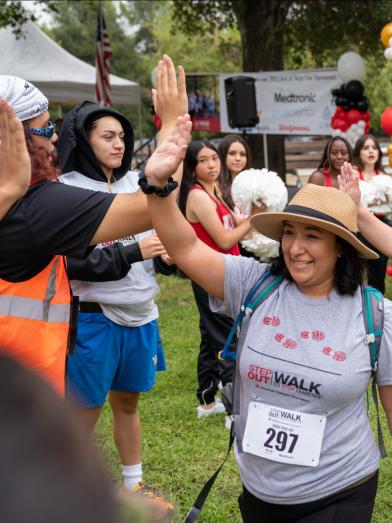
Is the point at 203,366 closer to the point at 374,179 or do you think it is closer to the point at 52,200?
the point at 374,179

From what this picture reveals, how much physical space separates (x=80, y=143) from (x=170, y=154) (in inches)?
54.5

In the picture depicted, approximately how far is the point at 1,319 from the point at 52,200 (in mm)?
402

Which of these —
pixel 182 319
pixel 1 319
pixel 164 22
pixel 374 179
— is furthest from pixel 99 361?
pixel 164 22

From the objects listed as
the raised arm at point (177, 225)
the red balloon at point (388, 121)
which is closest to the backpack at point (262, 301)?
the raised arm at point (177, 225)

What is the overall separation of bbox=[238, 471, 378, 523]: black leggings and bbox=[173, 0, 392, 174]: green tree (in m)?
11.5

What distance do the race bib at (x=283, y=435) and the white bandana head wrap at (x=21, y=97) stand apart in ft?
3.94

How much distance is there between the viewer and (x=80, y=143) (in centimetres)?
337

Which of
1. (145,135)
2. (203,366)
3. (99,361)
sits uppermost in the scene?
(99,361)

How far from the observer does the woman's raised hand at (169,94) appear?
6.93 feet

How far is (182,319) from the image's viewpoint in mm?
8117

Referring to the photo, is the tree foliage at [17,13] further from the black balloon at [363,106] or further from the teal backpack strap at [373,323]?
the teal backpack strap at [373,323]

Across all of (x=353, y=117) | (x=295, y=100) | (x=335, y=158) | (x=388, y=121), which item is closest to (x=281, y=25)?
(x=295, y=100)

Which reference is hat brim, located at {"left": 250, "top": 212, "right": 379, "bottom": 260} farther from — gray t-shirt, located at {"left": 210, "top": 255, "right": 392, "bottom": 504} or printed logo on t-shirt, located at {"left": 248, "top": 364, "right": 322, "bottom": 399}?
printed logo on t-shirt, located at {"left": 248, "top": 364, "right": 322, "bottom": 399}

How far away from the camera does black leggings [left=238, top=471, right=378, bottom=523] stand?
2361 mm
